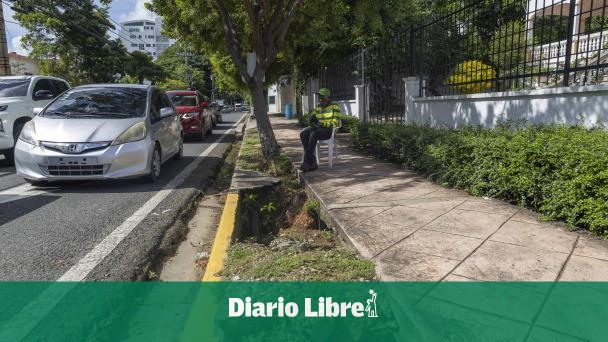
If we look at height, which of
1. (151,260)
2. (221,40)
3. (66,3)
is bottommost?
(151,260)

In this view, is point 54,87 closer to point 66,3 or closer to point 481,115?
point 481,115

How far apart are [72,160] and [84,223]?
1669 mm

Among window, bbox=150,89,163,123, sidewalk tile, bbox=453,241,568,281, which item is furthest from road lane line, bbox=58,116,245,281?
sidewalk tile, bbox=453,241,568,281

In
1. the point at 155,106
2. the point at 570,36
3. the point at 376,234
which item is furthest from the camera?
the point at 155,106

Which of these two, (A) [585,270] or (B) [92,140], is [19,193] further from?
(A) [585,270]

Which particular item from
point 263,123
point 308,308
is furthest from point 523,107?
point 308,308

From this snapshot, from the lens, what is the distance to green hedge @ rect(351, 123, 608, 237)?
3.82 metres

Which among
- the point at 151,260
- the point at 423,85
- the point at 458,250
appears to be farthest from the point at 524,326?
the point at 423,85

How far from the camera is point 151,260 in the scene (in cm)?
390

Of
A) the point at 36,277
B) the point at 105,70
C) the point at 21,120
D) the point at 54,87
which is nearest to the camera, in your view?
the point at 36,277

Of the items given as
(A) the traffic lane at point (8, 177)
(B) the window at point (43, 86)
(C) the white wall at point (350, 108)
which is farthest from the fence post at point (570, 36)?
(B) the window at point (43, 86)

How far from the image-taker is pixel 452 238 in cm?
381

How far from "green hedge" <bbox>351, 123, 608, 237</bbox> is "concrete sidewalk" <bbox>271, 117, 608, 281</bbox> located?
0.55ft

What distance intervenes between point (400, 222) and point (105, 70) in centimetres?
3427
